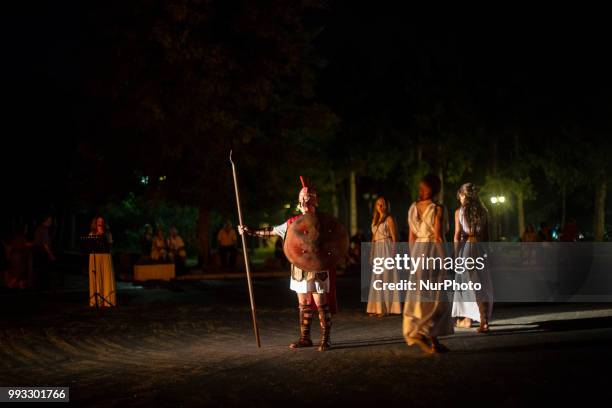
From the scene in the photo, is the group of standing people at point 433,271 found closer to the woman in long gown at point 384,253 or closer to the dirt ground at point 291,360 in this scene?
the woman in long gown at point 384,253

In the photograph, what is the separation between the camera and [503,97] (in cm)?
4491

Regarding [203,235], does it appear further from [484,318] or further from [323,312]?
[323,312]

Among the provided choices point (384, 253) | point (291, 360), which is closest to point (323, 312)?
point (291, 360)

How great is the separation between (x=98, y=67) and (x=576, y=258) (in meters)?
17.6

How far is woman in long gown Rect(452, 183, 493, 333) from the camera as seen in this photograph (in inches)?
445

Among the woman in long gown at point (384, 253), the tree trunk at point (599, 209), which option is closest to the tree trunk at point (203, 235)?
the woman in long gown at point (384, 253)

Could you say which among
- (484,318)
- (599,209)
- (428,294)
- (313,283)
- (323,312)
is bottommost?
(484,318)

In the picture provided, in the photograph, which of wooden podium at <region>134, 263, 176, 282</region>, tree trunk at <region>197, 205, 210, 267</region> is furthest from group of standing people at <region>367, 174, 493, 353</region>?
tree trunk at <region>197, 205, 210, 267</region>

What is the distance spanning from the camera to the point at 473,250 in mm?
11359

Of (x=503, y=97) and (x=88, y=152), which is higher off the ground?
(x=503, y=97)

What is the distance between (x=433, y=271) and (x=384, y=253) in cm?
442

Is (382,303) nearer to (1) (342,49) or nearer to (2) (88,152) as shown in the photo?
(2) (88,152)

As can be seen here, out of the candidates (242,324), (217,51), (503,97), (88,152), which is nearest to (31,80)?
(88,152)

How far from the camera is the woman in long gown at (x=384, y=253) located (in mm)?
13539
